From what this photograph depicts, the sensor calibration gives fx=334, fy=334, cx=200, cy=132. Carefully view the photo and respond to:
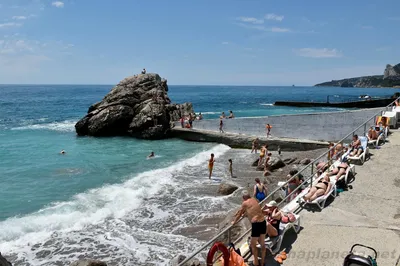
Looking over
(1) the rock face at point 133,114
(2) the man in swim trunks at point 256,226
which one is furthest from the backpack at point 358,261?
(1) the rock face at point 133,114

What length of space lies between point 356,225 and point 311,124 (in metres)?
17.8

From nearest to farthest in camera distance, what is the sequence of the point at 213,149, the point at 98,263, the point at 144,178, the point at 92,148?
the point at 98,263
the point at 144,178
the point at 213,149
the point at 92,148

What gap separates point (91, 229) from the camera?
12.5 m

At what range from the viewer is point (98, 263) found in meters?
8.89

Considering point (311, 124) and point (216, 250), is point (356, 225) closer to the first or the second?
point (216, 250)

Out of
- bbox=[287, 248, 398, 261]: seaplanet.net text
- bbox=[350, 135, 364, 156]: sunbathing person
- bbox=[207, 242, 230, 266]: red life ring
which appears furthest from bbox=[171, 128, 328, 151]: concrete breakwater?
bbox=[207, 242, 230, 266]: red life ring

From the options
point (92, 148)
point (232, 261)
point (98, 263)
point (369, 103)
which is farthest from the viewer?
point (369, 103)

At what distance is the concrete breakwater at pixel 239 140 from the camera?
78.6 ft

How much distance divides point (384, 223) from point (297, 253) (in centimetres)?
279

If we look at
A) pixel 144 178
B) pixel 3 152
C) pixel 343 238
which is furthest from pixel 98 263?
pixel 3 152

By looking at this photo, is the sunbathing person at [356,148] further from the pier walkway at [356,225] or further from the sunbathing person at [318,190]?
the sunbathing person at [318,190]

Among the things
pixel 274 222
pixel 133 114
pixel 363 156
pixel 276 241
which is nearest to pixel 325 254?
pixel 276 241

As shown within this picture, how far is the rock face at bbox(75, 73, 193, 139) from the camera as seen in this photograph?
109ft

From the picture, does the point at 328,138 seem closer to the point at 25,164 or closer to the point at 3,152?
the point at 25,164
